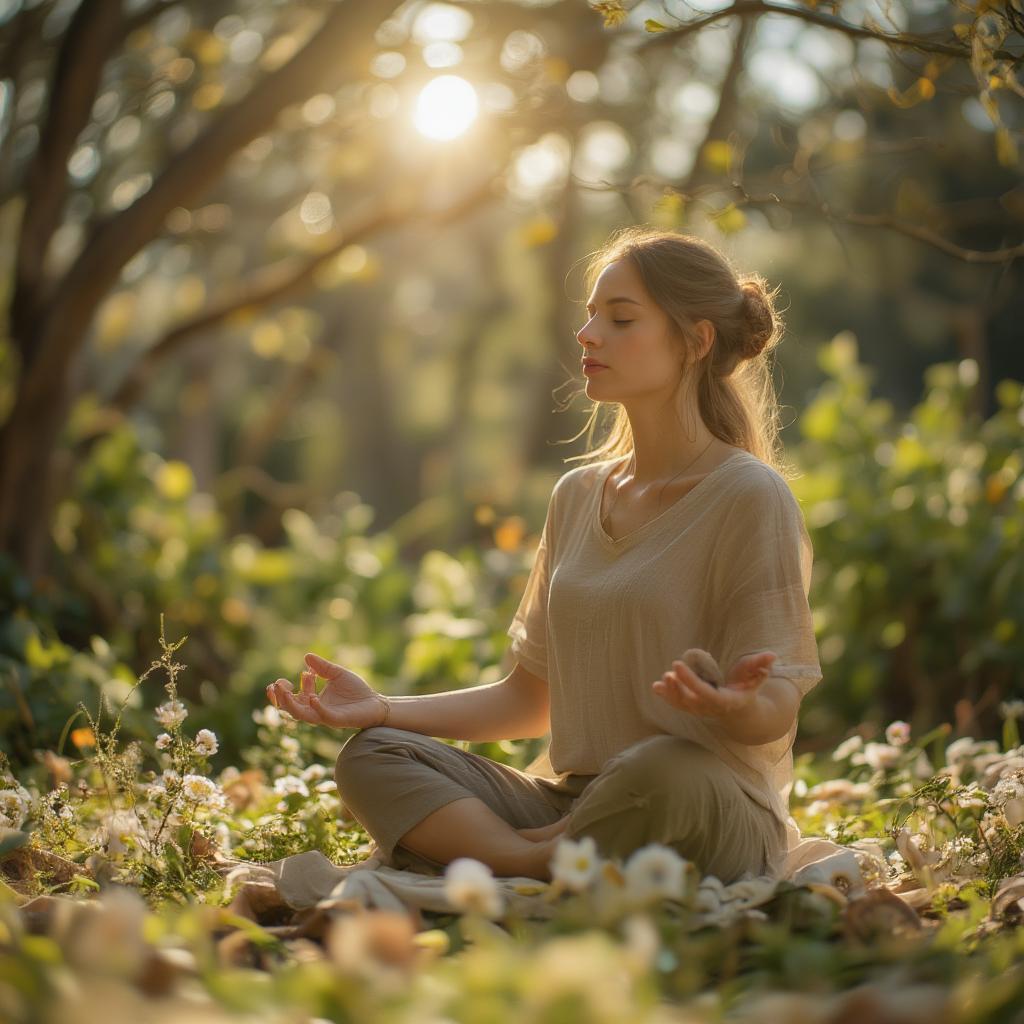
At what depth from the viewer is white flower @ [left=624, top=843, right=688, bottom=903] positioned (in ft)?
6.07

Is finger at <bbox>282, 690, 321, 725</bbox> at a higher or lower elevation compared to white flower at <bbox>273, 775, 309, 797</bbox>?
higher

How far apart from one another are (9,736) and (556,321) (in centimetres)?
620

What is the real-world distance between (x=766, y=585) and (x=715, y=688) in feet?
1.07

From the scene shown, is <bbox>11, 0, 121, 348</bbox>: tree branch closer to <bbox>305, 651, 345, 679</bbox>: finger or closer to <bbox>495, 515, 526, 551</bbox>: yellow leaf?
<bbox>495, 515, 526, 551</bbox>: yellow leaf

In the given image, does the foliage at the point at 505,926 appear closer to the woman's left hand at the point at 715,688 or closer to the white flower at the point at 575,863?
the white flower at the point at 575,863

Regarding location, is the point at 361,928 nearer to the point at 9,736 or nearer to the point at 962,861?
the point at 962,861

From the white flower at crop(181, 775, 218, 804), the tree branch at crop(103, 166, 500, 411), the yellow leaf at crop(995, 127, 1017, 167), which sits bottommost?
the white flower at crop(181, 775, 218, 804)

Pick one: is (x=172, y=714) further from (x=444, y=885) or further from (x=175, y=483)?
(x=175, y=483)

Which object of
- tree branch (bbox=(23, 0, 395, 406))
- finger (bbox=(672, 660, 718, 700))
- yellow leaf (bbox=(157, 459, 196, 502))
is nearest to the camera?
finger (bbox=(672, 660, 718, 700))

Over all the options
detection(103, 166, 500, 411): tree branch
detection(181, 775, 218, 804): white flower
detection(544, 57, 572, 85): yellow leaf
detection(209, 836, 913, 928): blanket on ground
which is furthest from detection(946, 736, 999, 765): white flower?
detection(103, 166, 500, 411): tree branch

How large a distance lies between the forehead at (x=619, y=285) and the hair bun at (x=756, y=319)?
262 millimetres

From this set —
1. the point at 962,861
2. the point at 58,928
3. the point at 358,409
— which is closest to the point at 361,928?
the point at 58,928

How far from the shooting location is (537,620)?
3.01m

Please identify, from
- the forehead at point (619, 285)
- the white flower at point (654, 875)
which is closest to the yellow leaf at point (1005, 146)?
the forehead at point (619, 285)
